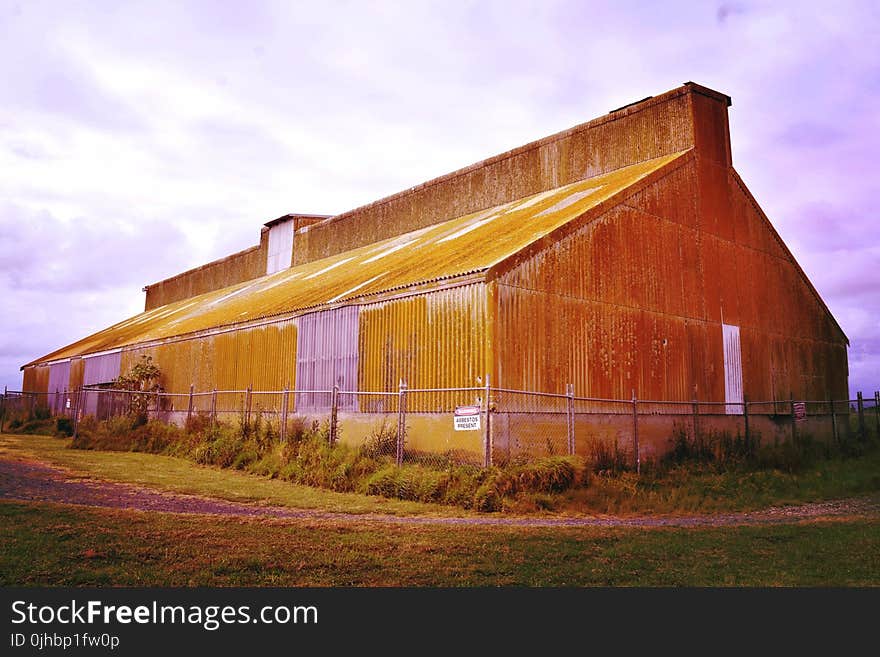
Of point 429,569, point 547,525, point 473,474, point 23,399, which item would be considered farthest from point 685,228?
point 23,399

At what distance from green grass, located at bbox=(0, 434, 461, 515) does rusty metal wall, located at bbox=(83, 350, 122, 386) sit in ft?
37.7

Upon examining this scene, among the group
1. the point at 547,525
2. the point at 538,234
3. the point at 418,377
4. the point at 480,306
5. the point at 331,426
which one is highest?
the point at 538,234

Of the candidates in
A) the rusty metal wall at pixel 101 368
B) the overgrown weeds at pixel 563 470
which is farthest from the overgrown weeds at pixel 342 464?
the rusty metal wall at pixel 101 368

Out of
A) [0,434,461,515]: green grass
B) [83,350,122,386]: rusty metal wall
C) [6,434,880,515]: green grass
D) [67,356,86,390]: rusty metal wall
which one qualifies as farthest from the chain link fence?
[67,356,86,390]: rusty metal wall

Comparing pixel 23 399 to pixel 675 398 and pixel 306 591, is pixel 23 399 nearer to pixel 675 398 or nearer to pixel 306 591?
pixel 675 398

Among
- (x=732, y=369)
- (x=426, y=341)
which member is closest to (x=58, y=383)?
(x=426, y=341)

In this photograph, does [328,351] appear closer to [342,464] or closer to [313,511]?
[342,464]

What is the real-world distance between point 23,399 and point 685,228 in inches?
1474

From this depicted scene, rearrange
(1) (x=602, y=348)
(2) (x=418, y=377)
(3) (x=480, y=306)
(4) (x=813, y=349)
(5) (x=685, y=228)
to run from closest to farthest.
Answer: (3) (x=480, y=306)
(2) (x=418, y=377)
(1) (x=602, y=348)
(5) (x=685, y=228)
(4) (x=813, y=349)

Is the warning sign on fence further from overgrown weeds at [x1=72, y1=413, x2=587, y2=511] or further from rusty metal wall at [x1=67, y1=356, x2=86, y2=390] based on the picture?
rusty metal wall at [x1=67, y1=356, x2=86, y2=390]

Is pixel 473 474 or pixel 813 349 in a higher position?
pixel 813 349

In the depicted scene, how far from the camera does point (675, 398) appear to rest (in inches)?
773

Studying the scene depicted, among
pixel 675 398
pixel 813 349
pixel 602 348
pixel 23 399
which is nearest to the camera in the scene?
pixel 602 348

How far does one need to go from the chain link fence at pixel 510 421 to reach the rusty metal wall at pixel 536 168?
8979mm
